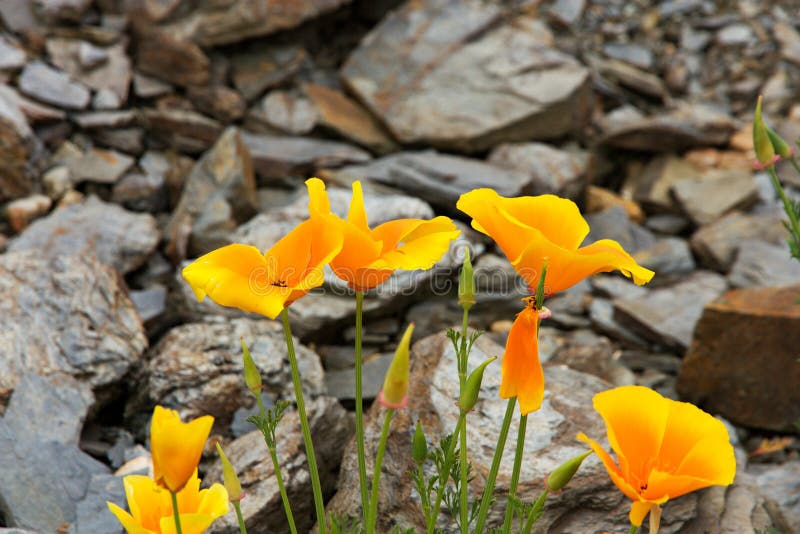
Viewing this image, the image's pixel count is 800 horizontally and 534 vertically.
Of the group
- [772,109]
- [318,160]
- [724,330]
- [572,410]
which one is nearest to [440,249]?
[572,410]

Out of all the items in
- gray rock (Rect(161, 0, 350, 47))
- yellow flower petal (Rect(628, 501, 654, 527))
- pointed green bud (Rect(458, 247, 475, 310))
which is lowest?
gray rock (Rect(161, 0, 350, 47))

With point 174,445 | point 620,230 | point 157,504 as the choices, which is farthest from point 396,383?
point 620,230

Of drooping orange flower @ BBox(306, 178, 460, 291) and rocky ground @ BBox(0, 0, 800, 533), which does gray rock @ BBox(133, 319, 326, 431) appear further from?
drooping orange flower @ BBox(306, 178, 460, 291)

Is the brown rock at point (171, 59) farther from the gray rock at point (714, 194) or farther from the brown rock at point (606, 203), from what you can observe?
the gray rock at point (714, 194)

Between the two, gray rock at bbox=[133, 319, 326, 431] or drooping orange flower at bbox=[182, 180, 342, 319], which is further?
gray rock at bbox=[133, 319, 326, 431]

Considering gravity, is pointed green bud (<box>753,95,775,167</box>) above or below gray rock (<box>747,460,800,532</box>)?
above

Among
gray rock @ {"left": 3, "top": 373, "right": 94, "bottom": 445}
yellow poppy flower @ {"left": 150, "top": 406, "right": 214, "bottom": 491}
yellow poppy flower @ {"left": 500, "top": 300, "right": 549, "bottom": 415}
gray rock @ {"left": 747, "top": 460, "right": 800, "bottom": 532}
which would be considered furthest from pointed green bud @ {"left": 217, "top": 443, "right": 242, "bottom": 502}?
gray rock @ {"left": 747, "top": 460, "right": 800, "bottom": 532}

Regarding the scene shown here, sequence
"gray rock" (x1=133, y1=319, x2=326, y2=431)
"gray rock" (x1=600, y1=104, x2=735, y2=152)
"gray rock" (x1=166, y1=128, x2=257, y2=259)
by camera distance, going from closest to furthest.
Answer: "gray rock" (x1=133, y1=319, x2=326, y2=431) → "gray rock" (x1=166, y1=128, x2=257, y2=259) → "gray rock" (x1=600, y1=104, x2=735, y2=152)
